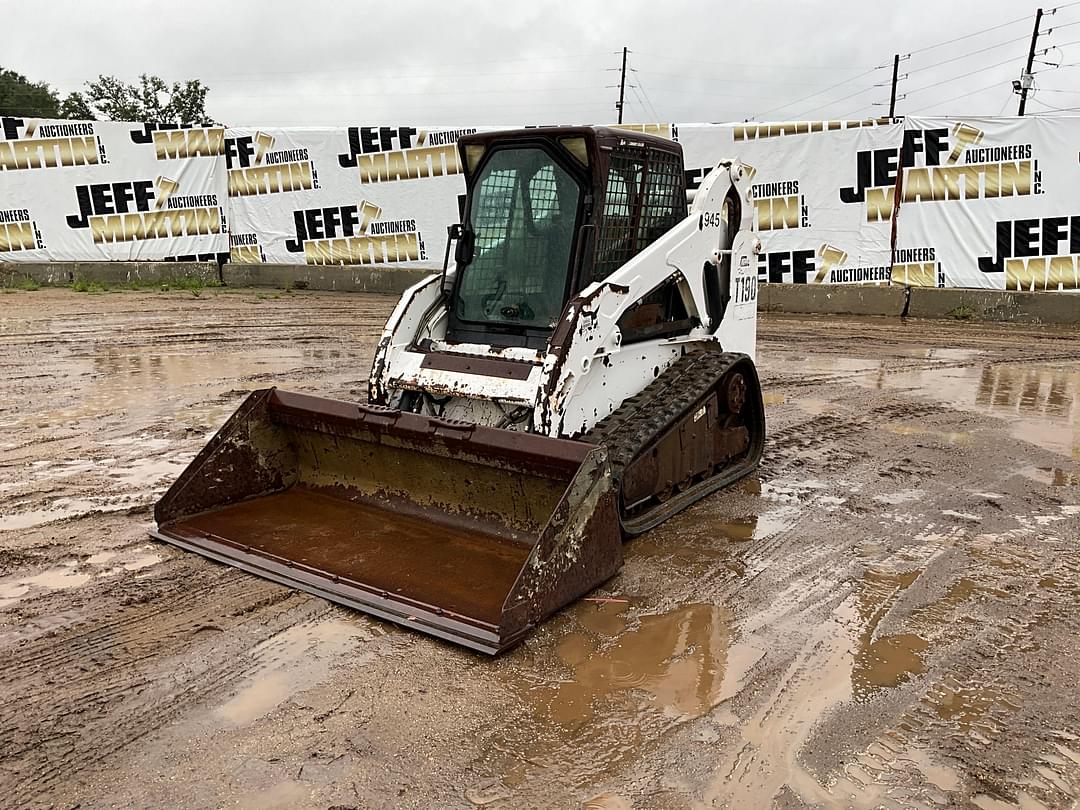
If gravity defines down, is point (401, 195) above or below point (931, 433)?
above

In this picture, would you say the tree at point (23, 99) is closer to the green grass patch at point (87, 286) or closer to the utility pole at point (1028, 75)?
the green grass patch at point (87, 286)

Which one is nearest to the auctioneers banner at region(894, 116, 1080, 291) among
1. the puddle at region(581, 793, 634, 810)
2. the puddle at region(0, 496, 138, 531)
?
the puddle at region(0, 496, 138, 531)

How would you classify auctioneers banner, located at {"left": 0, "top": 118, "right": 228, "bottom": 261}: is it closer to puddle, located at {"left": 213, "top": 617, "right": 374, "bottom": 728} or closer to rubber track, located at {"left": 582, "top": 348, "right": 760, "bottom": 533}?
rubber track, located at {"left": 582, "top": 348, "right": 760, "bottom": 533}

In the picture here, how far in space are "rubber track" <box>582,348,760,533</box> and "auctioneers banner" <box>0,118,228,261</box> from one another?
44.1 ft

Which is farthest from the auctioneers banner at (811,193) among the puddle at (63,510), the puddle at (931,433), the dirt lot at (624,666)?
the puddle at (63,510)

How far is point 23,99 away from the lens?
44406 mm

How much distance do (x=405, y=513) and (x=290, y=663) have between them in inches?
52.6

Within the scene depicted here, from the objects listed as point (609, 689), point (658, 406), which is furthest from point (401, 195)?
point (609, 689)

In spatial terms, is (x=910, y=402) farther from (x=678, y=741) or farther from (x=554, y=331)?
(x=678, y=741)

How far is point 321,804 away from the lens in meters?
2.41

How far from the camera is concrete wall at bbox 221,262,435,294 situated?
15.8 metres

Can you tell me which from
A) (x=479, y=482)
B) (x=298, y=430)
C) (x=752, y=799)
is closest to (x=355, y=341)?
(x=298, y=430)

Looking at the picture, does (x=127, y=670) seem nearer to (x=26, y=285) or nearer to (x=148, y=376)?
(x=148, y=376)

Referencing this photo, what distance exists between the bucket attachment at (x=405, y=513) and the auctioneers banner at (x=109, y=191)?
1310cm
